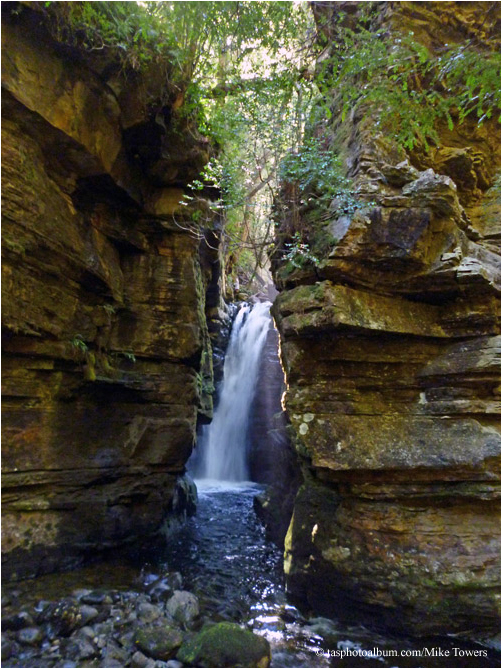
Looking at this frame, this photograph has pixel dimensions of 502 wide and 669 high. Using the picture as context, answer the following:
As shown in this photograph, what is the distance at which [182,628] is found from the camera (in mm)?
5109

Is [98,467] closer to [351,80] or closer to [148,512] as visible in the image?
[148,512]

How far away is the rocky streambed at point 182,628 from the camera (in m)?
4.43

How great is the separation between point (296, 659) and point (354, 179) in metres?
7.08

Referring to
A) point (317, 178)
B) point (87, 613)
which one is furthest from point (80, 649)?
point (317, 178)

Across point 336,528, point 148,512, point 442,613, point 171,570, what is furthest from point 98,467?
point 442,613

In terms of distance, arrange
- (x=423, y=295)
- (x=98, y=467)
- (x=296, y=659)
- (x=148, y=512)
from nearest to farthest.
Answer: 1. (x=296, y=659)
2. (x=423, y=295)
3. (x=98, y=467)
4. (x=148, y=512)

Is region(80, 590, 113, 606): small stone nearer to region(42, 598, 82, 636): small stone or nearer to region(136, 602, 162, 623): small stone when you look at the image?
region(42, 598, 82, 636): small stone

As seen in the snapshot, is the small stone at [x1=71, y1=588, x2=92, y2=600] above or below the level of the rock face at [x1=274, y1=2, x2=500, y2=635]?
below

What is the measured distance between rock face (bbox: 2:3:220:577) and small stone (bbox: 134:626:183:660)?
2426 mm

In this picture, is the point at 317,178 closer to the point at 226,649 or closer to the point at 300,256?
the point at 300,256

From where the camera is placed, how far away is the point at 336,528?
5.79 m

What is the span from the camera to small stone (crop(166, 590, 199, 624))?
5305 millimetres

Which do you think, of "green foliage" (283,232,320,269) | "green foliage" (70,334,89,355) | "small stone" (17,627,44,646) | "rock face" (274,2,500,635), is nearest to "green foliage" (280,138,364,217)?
"rock face" (274,2,500,635)

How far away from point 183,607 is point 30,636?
75.5 inches
